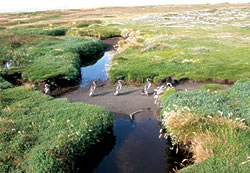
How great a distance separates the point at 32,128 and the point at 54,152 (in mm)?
3511

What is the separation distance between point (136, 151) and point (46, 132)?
6.04m

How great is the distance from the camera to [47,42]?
46.3 m

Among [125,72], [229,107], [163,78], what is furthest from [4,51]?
[229,107]

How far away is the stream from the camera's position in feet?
43.6

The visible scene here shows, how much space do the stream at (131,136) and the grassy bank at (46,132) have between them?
149 cm

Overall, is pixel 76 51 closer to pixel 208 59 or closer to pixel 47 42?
pixel 47 42

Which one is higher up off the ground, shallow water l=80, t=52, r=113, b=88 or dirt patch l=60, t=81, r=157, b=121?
shallow water l=80, t=52, r=113, b=88

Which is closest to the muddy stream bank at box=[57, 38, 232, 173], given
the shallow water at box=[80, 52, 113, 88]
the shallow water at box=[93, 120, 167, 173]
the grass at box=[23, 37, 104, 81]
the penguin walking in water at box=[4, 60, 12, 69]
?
the shallow water at box=[93, 120, 167, 173]

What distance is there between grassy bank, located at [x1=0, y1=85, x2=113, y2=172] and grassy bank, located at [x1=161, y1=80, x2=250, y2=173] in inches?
212

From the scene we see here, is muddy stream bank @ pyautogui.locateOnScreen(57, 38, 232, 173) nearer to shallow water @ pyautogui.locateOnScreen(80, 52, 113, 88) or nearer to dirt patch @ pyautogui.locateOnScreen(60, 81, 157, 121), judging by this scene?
dirt patch @ pyautogui.locateOnScreen(60, 81, 157, 121)

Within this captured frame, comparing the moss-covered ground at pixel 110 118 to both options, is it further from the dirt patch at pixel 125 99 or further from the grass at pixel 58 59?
the dirt patch at pixel 125 99

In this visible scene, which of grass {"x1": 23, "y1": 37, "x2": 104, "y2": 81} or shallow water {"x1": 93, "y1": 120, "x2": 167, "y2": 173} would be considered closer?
shallow water {"x1": 93, "y1": 120, "x2": 167, "y2": 173}

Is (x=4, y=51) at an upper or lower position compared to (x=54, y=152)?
upper

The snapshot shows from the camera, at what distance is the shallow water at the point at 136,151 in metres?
13.1
